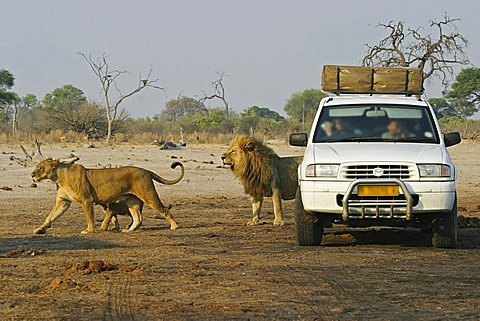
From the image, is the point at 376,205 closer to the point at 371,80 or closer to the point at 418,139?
the point at 418,139

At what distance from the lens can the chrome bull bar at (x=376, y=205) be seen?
1130cm

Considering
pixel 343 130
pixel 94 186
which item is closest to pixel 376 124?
pixel 343 130

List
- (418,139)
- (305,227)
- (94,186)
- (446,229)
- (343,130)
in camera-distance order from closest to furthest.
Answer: (446,229)
(305,227)
(418,139)
(343,130)
(94,186)

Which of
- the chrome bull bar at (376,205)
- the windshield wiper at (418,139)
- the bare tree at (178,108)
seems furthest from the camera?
the bare tree at (178,108)

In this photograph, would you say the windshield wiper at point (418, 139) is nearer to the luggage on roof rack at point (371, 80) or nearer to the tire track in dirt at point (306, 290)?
the luggage on roof rack at point (371, 80)

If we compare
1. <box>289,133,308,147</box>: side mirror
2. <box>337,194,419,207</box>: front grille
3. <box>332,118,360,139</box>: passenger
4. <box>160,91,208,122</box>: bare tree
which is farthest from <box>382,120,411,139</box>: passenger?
<box>160,91,208,122</box>: bare tree

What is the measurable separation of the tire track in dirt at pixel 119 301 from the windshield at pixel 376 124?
178 inches

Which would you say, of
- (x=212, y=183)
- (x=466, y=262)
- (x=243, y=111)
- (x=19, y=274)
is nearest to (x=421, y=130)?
(x=466, y=262)

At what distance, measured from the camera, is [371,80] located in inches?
585

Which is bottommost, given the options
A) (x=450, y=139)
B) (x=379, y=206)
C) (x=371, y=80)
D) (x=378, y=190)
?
(x=379, y=206)

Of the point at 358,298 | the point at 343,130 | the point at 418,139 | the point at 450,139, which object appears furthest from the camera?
the point at 343,130

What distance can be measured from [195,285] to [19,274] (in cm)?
203

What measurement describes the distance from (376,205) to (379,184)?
252 mm

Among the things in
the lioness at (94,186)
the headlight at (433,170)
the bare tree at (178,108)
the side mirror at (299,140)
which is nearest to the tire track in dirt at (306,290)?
the headlight at (433,170)
